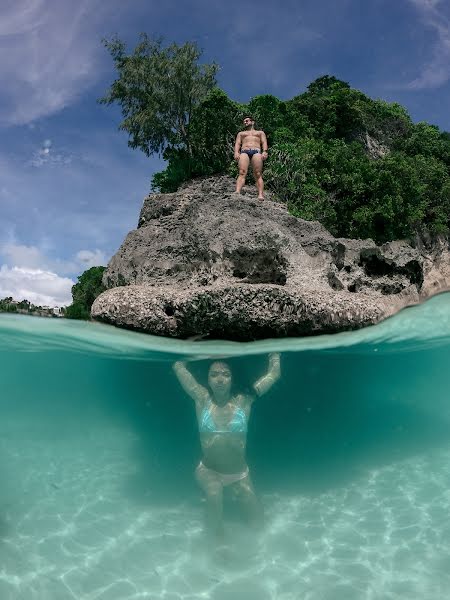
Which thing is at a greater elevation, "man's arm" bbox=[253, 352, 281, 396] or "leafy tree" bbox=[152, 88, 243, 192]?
"leafy tree" bbox=[152, 88, 243, 192]

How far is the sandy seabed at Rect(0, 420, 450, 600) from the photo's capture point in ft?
23.7

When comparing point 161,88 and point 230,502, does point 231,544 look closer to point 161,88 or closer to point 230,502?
point 230,502

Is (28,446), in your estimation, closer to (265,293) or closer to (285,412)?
(265,293)

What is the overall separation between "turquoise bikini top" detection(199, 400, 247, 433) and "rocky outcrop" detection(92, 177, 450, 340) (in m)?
2.28

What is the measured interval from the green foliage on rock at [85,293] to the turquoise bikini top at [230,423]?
219 inches

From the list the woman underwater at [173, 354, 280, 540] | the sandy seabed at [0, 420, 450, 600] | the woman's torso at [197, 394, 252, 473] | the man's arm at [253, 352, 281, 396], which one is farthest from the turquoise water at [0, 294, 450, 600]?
the man's arm at [253, 352, 281, 396]

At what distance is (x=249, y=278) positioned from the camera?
10492mm

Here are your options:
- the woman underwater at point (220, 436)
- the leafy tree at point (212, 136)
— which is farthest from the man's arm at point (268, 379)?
the leafy tree at point (212, 136)

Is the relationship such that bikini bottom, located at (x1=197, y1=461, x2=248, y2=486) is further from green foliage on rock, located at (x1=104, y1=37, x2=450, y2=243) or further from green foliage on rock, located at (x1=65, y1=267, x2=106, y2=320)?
green foliage on rock, located at (x1=104, y1=37, x2=450, y2=243)

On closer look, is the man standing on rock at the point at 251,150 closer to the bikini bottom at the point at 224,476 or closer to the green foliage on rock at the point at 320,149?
the green foliage on rock at the point at 320,149

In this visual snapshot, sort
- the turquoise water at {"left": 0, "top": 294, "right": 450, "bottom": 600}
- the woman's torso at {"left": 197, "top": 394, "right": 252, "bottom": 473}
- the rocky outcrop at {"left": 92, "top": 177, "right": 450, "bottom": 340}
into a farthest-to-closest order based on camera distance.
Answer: the rocky outcrop at {"left": 92, "top": 177, "right": 450, "bottom": 340} < the woman's torso at {"left": 197, "top": 394, "right": 252, "bottom": 473} < the turquoise water at {"left": 0, "top": 294, "right": 450, "bottom": 600}

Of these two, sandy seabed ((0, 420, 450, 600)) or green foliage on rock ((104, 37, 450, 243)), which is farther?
green foliage on rock ((104, 37, 450, 243))

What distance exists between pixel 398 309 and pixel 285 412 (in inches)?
491

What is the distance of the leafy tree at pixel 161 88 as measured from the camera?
2548cm
